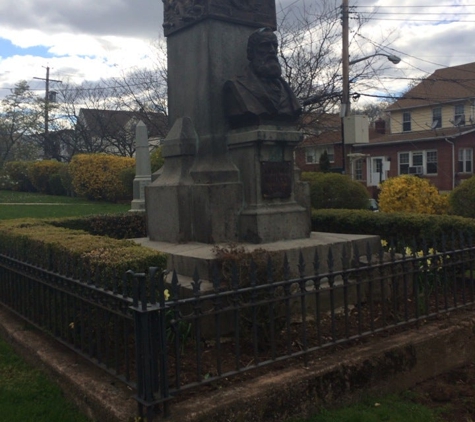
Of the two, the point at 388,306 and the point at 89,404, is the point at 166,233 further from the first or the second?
the point at 89,404

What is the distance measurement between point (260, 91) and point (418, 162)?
1282 inches

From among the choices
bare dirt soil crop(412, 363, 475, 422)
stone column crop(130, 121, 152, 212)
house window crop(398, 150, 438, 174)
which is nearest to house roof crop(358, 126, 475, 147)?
house window crop(398, 150, 438, 174)

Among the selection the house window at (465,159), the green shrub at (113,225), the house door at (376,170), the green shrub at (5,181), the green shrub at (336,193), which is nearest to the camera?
the green shrub at (113,225)

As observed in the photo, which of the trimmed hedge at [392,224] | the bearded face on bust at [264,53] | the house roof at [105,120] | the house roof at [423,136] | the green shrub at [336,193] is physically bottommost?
the trimmed hedge at [392,224]

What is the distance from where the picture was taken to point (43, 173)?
3384 cm

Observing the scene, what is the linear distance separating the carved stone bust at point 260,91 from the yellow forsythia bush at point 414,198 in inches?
265

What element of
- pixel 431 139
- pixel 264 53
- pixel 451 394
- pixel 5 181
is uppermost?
pixel 431 139

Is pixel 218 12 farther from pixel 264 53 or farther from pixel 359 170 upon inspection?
pixel 359 170

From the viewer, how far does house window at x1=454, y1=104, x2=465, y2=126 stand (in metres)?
34.4

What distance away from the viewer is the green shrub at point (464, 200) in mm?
10727

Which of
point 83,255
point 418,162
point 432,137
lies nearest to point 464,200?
point 83,255

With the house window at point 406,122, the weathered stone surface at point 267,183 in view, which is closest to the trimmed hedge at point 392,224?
the weathered stone surface at point 267,183

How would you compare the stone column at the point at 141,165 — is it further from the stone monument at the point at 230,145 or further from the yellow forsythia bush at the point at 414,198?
the stone monument at the point at 230,145

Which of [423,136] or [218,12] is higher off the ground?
[423,136]
